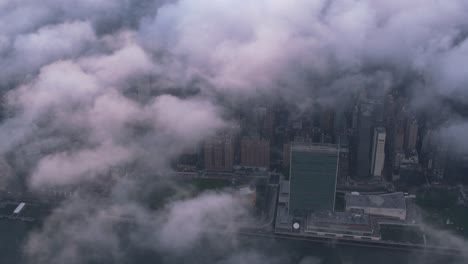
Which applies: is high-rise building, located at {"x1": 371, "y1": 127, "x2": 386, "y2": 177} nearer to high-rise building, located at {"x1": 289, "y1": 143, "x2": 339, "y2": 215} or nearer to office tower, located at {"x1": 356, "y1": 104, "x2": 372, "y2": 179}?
office tower, located at {"x1": 356, "y1": 104, "x2": 372, "y2": 179}

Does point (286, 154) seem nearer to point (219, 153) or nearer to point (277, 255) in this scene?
point (219, 153)

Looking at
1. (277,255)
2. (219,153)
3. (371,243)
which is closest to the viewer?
(277,255)

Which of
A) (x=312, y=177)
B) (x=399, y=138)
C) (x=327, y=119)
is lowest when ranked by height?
(x=312, y=177)

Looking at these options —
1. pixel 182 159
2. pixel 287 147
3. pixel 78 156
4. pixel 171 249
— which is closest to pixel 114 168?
pixel 78 156

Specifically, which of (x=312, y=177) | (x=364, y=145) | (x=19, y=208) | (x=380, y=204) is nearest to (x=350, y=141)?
(x=364, y=145)

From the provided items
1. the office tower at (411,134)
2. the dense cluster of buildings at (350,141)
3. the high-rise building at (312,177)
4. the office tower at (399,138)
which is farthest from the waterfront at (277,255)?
the office tower at (411,134)

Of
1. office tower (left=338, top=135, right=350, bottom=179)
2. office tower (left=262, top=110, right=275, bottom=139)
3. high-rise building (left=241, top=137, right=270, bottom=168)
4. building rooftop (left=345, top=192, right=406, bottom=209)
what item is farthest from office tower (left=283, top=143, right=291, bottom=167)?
building rooftop (left=345, top=192, right=406, bottom=209)

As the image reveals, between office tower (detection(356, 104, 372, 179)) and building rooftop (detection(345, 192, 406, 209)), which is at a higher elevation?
office tower (detection(356, 104, 372, 179))

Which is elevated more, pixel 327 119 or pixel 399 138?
pixel 327 119
